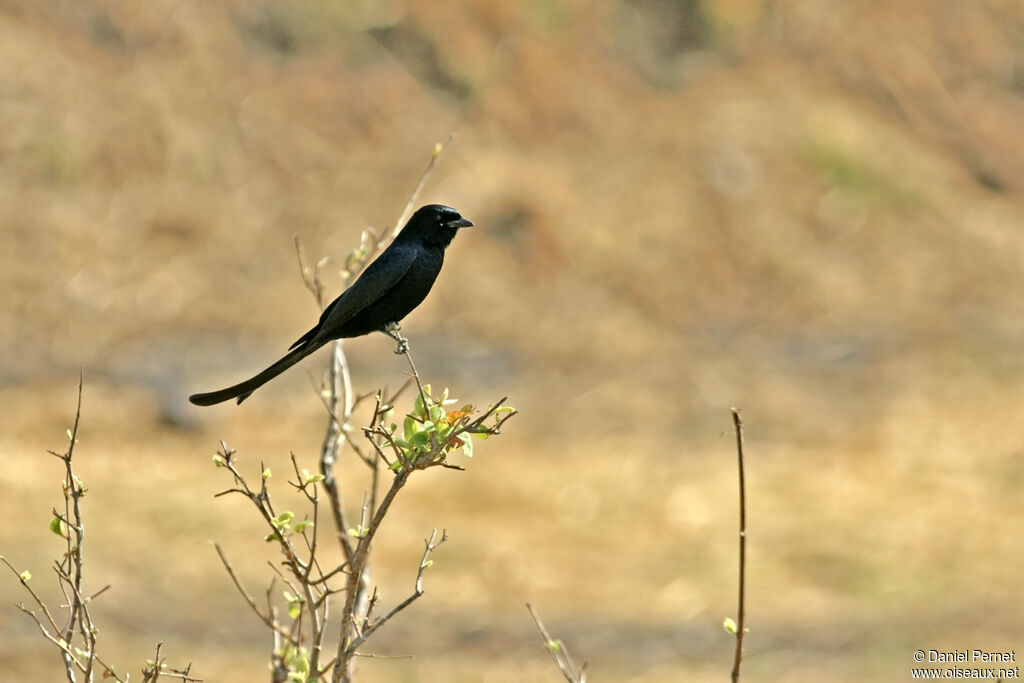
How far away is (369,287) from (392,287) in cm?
11

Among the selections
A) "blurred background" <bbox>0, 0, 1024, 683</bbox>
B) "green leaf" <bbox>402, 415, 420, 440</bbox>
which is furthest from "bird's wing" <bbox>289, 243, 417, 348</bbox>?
"blurred background" <bbox>0, 0, 1024, 683</bbox>

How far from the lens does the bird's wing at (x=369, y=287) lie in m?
5.17

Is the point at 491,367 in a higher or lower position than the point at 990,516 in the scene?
higher

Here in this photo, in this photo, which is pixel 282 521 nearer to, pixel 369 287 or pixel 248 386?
pixel 248 386

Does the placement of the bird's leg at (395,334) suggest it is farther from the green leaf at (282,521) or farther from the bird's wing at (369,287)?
the green leaf at (282,521)

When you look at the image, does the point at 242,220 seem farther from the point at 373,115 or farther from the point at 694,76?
the point at 694,76

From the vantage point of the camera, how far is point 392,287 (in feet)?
17.5

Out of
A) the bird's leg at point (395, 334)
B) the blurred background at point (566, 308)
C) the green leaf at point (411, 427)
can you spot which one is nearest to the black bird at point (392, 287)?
the bird's leg at point (395, 334)

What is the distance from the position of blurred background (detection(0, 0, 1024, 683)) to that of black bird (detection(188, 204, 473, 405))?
18.7ft

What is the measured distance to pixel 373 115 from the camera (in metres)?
20.5

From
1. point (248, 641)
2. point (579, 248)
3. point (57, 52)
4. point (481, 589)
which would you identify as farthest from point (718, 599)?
point (57, 52)

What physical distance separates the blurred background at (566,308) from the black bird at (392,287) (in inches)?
225

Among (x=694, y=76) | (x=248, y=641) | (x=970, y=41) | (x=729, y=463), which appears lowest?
(x=248, y=641)

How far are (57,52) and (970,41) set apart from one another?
1514cm
